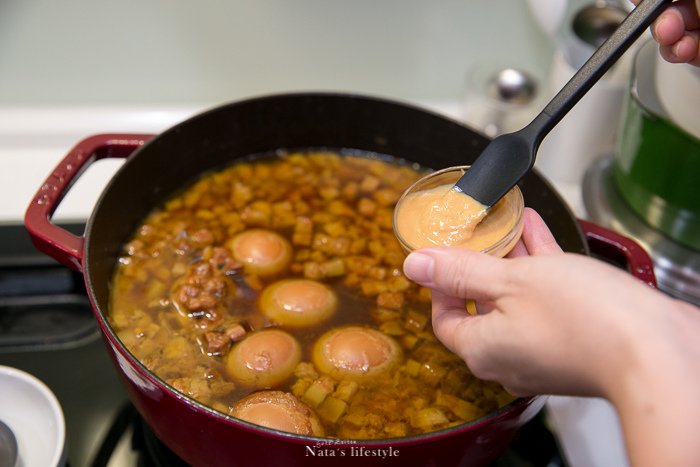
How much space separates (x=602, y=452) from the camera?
49.6 inches

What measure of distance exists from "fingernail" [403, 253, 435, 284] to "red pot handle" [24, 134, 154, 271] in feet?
1.77

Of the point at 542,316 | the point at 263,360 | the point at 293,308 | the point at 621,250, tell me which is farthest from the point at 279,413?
the point at 621,250

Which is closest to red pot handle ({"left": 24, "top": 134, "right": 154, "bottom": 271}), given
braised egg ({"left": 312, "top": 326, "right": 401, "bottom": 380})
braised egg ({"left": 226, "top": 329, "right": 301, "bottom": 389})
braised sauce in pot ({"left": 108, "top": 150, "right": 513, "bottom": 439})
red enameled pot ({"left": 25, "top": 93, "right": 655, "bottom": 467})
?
red enameled pot ({"left": 25, "top": 93, "right": 655, "bottom": 467})

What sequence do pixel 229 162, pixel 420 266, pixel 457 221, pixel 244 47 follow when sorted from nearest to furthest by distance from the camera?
pixel 420 266 < pixel 457 221 < pixel 229 162 < pixel 244 47

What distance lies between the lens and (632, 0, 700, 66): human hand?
1.06m

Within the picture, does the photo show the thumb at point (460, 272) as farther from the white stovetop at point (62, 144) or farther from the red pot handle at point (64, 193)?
the white stovetop at point (62, 144)

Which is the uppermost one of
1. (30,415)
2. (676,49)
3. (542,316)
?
(676,49)

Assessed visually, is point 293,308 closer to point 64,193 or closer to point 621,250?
point 64,193

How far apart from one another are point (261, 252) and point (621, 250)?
0.65 m

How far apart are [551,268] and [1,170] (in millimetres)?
1433

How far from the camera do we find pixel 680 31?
1063 mm

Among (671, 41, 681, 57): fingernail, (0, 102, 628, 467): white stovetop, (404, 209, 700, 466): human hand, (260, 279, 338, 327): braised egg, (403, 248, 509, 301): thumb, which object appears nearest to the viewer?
(404, 209, 700, 466): human hand

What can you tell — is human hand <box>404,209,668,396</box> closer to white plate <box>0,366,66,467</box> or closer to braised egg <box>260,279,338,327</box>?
braised egg <box>260,279,338,327</box>

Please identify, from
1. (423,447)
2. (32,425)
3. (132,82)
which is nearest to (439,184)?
(423,447)
